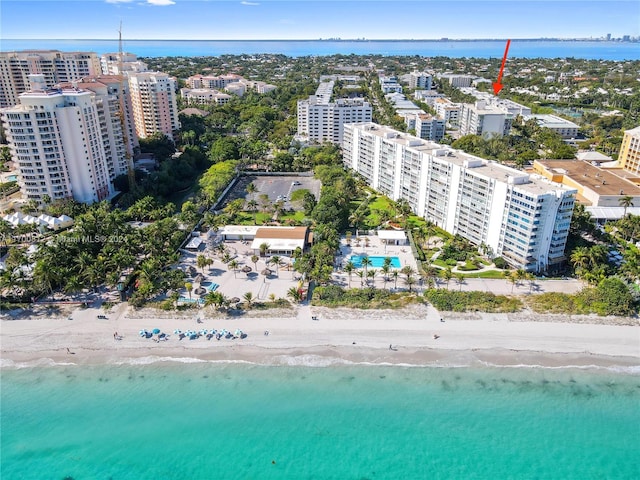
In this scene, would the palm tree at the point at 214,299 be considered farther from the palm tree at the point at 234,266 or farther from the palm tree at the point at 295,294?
the palm tree at the point at 295,294

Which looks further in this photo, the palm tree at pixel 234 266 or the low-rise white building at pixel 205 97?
the low-rise white building at pixel 205 97

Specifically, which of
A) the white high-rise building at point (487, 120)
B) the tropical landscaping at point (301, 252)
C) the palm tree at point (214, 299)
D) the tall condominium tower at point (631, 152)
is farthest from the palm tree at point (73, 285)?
the white high-rise building at point (487, 120)

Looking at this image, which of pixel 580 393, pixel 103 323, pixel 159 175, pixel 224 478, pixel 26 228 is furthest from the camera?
pixel 159 175

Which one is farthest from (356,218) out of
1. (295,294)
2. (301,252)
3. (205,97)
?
(205,97)

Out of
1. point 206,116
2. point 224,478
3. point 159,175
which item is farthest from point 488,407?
point 206,116

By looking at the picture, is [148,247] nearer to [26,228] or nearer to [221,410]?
[26,228]

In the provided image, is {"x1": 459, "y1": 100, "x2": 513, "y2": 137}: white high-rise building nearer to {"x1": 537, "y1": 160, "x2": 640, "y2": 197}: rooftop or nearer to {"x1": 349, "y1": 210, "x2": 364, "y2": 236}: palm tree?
{"x1": 537, "y1": 160, "x2": 640, "y2": 197}: rooftop
